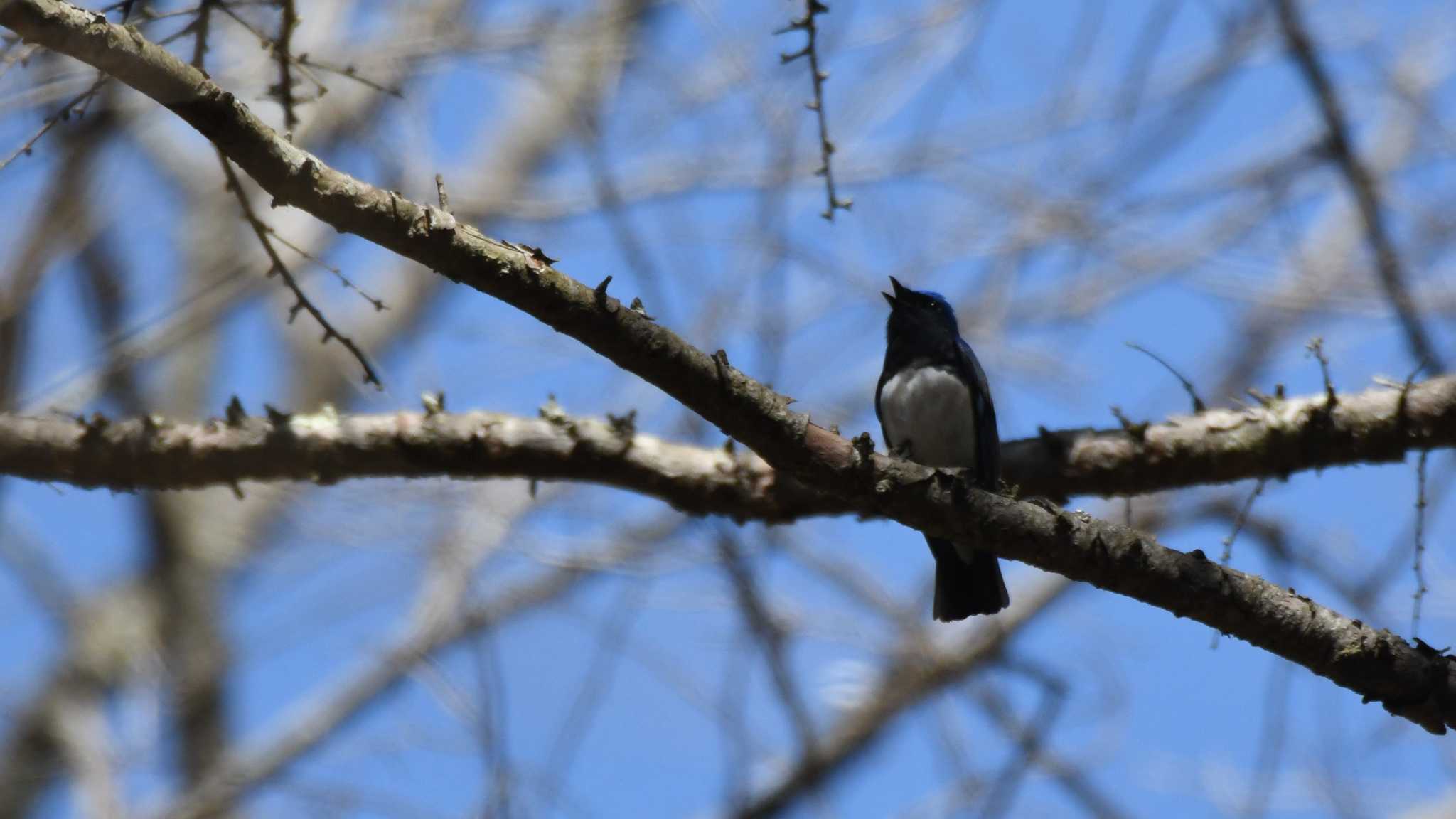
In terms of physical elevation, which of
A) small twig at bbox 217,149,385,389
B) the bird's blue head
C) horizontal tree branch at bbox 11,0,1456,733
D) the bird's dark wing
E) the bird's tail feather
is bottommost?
horizontal tree branch at bbox 11,0,1456,733

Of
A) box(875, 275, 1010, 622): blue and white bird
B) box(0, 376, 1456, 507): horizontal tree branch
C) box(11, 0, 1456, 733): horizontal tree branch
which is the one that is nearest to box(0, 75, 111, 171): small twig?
box(11, 0, 1456, 733): horizontal tree branch

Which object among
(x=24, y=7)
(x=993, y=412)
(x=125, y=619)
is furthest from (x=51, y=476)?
(x=125, y=619)

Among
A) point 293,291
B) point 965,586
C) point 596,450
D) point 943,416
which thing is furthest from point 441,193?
point 943,416

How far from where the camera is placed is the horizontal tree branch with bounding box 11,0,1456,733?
2338 mm

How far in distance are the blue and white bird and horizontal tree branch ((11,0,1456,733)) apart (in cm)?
116

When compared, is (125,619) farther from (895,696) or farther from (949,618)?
(949,618)

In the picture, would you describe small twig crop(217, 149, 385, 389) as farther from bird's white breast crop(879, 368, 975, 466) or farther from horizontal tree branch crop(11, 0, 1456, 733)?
bird's white breast crop(879, 368, 975, 466)

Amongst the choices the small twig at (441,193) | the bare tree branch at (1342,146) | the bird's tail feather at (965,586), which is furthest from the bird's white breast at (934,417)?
the small twig at (441,193)

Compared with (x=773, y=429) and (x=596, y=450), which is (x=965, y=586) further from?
(x=773, y=429)

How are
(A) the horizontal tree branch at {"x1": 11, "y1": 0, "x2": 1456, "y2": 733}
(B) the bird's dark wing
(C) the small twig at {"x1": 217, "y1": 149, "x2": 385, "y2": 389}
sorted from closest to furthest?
(A) the horizontal tree branch at {"x1": 11, "y1": 0, "x2": 1456, "y2": 733}
(C) the small twig at {"x1": 217, "y1": 149, "x2": 385, "y2": 389}
(B) the bird's dark wing

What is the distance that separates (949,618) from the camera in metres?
4.30

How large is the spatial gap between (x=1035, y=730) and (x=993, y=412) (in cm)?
149

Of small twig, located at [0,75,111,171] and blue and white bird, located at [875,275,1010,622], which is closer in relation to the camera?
small twig, located at [0,75,111,171]

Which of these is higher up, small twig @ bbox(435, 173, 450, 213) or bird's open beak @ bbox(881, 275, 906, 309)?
bird's open beak @ bbox(881, 275, 906, 309)
